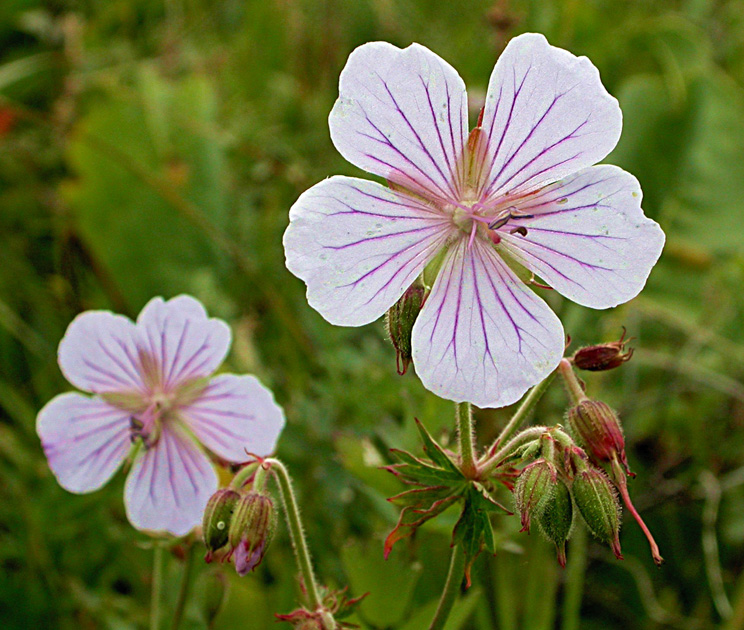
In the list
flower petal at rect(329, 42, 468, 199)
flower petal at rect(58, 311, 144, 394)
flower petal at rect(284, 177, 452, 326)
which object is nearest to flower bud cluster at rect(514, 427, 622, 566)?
flower petal at rect(284, 177, 452, 326)

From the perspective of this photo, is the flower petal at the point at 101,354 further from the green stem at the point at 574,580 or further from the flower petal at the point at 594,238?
the green stem at the point at 574,580

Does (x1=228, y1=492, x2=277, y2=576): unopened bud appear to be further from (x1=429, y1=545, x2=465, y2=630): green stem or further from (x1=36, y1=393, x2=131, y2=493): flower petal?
(x1=36, y1=393, x2=131, y2=493): flower petal

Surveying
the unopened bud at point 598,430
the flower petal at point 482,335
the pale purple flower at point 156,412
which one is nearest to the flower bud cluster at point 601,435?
the unopened bud at point 598,430

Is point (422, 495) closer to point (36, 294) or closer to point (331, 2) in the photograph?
point (36, 294)

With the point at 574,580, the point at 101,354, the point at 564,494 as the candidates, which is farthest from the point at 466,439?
the point at 574,580

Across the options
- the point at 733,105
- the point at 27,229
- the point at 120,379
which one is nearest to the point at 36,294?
the point at 27,229

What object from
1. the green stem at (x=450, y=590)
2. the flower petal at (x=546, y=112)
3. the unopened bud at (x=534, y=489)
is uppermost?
the flower petal at (x=546, y=112)
